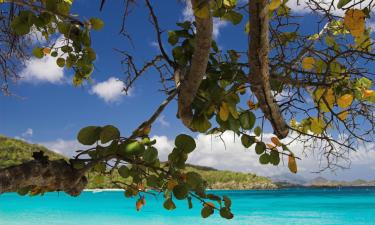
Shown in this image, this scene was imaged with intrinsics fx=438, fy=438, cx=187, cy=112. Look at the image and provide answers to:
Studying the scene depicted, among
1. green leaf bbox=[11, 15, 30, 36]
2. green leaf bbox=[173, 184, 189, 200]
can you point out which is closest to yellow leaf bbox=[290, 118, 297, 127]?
green leaf bbox=[173, 184, 189, 200]

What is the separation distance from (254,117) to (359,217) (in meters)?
20.2

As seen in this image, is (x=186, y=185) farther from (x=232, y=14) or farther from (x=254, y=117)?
(x=232, y=14)

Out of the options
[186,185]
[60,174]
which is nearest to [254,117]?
[186,185]

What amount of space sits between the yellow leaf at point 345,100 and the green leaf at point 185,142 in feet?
1.10

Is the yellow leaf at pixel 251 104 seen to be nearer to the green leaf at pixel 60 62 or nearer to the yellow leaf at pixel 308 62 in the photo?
the yellow leaf at pixel 308 62

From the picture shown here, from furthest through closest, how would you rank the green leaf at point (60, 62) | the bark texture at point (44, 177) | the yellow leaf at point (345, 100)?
the green leaf at point (60, 62), the yellow leaf at point (345, 100), the bark texture at point (44, 177)

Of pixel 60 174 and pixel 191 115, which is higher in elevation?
pixel 191 115

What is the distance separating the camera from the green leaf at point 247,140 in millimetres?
1064

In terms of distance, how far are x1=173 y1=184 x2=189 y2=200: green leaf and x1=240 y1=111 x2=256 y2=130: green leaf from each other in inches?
7.4

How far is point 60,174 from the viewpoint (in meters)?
0.94

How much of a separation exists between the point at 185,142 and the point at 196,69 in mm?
155

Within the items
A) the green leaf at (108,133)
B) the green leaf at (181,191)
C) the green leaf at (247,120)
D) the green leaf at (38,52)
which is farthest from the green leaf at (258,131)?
the green leaf at (38,52)

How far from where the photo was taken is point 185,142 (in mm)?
920

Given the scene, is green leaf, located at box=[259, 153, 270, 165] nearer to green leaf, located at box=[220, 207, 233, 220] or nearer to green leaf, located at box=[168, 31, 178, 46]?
green leaf, located at box=[220, 207, 233, 220]
